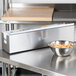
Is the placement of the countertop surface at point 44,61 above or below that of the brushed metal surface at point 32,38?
below

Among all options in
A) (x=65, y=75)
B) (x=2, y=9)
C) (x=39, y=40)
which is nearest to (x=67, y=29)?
(x=39, y=40)

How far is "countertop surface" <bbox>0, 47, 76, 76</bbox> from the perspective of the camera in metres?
1.74

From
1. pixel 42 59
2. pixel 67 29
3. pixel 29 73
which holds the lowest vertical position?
pixel 29 73

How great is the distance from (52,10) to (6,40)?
1888 mm

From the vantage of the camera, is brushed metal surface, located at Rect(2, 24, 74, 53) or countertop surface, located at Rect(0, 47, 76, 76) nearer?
countertop surface, located at Rect(0, 47, 76, 76)

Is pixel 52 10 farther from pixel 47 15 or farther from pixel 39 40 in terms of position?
pixel 39 40

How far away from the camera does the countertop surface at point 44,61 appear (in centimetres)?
174

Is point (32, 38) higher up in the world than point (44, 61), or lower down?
higher up

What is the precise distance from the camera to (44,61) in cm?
196

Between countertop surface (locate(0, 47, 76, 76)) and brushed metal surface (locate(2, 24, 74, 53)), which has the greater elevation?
brushed metal surface (locate(2, 24, 74, 53))

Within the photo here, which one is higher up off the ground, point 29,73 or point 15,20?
point 15,20

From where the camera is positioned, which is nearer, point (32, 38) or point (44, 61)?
point (44, 61)

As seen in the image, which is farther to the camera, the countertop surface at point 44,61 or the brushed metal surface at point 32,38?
the brushed metal surface at point 32,38

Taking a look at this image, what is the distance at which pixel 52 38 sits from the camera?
2.37 metres
